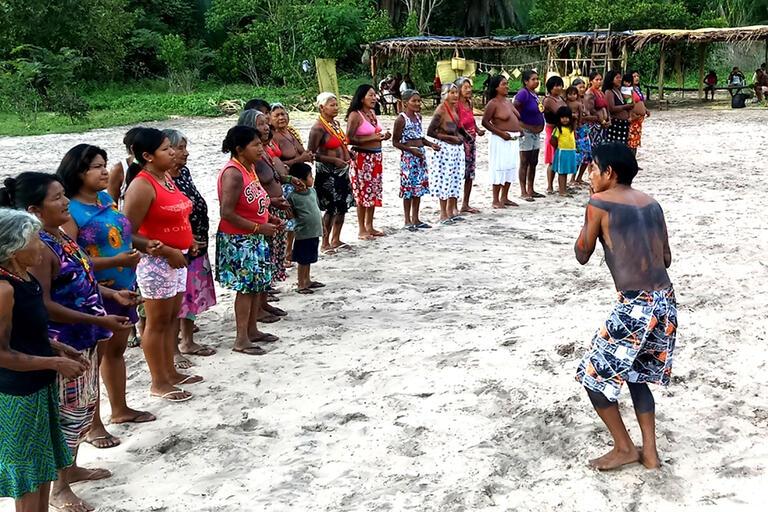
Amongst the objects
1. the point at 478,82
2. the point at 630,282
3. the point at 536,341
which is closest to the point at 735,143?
the point at 536,341

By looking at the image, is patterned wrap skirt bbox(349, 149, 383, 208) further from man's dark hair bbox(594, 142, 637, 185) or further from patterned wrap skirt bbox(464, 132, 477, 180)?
man's dark hair bbox(594, 142, 637, 185)

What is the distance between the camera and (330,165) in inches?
272

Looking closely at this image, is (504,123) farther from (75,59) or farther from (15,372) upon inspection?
(75,59)

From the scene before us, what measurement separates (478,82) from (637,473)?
95.7 ft

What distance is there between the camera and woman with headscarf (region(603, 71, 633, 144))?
33.8ft

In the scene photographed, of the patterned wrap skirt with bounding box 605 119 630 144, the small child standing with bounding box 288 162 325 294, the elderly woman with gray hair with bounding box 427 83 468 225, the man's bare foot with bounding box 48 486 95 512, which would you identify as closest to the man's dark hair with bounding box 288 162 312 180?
the small child standing with bounding box 288 162 325 294

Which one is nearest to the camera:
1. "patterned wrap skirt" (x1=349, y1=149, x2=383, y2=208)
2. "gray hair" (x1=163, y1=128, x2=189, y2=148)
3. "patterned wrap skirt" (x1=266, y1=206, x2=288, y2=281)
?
"gray hair" (x1=163, y1=128, x2=189, y2=148)

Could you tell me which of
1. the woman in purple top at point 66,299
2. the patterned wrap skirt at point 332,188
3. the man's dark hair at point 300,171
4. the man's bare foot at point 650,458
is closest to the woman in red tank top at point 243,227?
the man's dark hair at point 300,171

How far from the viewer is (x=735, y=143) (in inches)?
543

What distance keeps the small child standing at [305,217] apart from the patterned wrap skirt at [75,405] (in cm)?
295

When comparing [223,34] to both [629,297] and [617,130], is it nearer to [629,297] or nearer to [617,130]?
[617,130]

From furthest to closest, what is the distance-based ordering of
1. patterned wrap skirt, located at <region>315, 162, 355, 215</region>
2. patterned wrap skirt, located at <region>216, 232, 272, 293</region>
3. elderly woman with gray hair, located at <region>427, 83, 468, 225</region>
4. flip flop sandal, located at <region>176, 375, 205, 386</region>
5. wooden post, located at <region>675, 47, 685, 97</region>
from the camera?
wooden post, located at <region>675, 47, 685, 97</region> → elderly woman with gray hair, located at <region>427, 83, 468, 225</region> → patterned wrap skirt, located at <region>315, 162, 355, 215</region> → patterned wrap skirt, located at <region>216, 232, 272, 293</region> → flip flop sandal, located at <region>176, 375, 205, 386</region>

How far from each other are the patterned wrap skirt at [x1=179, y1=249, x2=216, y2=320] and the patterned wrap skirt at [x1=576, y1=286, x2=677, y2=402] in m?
2.69

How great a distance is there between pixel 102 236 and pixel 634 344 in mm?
2479
